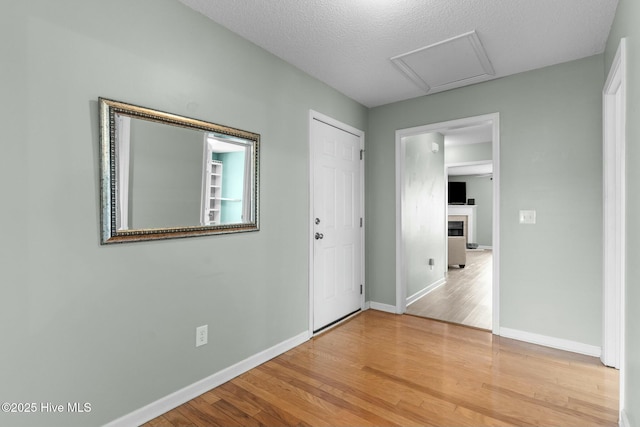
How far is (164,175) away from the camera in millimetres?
1848

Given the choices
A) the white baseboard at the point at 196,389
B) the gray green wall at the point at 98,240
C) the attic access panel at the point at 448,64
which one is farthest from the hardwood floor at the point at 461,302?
the attic access panel at the point at 448,64

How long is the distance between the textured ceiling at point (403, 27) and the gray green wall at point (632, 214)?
46 cm

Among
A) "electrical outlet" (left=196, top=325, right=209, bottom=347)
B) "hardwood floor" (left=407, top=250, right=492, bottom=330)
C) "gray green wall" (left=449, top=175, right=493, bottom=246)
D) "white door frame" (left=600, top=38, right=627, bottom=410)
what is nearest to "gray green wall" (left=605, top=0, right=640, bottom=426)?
"white door frame" (left=600, top=38, right=627, bottom=410)

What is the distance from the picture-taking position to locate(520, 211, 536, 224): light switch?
9.27ft

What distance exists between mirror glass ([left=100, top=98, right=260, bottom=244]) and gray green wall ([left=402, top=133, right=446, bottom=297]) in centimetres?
212

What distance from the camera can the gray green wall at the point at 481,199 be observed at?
32.8 ft

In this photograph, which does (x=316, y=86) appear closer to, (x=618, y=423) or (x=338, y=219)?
(x=338, y=219)

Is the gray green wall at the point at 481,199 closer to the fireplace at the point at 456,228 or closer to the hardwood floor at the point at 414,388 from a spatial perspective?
the fireplace at the point at 456,228

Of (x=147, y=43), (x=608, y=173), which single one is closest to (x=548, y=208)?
(x=608, y=173)

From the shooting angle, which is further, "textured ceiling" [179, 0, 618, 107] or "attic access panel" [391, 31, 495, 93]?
"attic access panel" [391, 31, 495, 93]

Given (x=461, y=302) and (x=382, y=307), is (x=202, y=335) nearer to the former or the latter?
(x=382, y=307)

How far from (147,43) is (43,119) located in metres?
0.69

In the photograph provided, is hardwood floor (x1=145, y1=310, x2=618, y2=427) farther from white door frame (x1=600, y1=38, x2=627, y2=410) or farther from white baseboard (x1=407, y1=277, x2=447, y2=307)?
white baseboard (x1=407, y1=277, x2=447, y2=307)

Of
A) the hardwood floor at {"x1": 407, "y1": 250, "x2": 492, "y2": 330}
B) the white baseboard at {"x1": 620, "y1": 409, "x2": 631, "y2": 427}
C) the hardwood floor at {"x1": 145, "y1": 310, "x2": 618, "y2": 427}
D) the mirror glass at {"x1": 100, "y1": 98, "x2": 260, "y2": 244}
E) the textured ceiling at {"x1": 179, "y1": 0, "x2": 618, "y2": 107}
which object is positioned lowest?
the hardwood floor at {"x1": 145, "y1": 310, "x2": 618, "y2": 427}
